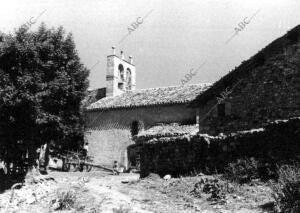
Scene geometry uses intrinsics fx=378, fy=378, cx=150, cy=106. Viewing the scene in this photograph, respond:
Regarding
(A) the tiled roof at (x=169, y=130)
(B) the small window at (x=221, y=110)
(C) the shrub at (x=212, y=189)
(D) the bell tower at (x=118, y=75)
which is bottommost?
(C) the shrub at (x=212, y=189)

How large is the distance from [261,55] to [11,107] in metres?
12.0

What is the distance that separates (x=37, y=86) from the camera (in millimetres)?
17609

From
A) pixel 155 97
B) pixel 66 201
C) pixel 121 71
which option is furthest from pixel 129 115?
pixel 66 201

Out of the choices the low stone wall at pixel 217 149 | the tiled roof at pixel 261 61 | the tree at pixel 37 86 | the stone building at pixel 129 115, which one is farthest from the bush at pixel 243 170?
the stone building at pixel 129 115

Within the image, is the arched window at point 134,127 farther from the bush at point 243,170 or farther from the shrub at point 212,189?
the shrub at point 212,189

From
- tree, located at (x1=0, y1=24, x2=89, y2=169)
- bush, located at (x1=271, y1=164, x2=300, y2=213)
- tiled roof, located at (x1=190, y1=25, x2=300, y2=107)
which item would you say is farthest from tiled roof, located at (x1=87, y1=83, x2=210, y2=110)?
bush, located at (x1=271, y1=164, x2=300, y2=213)

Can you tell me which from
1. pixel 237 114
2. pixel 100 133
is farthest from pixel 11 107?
pixel 100 133

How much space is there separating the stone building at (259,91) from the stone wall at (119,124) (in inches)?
364

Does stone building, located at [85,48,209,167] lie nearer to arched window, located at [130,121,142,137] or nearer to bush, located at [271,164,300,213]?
arched window, located at [130,121,142,137]

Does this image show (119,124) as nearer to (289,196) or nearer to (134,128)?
(134,128)

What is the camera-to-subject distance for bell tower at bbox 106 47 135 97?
37.3m

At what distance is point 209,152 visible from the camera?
13.2 metres

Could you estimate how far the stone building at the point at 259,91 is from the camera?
1719 centimetres

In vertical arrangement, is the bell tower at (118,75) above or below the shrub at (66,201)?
above
